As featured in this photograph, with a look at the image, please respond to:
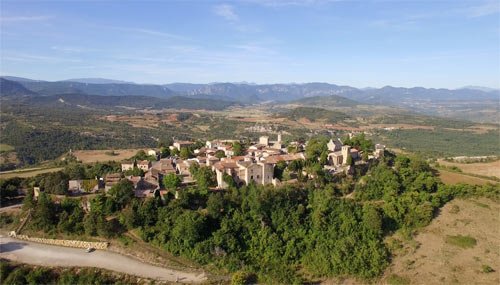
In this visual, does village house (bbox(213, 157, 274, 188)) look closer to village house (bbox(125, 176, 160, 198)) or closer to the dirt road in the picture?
village house (bbox(125, 176, 160, 198))

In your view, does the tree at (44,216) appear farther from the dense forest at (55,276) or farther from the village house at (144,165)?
the village house at (144,165)

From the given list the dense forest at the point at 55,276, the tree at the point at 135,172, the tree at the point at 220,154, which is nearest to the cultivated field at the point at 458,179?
the tree at the point at 220,154

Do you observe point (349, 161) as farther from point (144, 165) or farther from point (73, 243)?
point (73, 243)

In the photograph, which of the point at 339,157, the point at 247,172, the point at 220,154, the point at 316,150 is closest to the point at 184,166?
the point at 220,154

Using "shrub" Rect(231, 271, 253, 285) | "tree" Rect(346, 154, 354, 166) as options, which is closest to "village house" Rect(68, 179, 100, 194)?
"shrub" Rect(231, 271, 253, 285)

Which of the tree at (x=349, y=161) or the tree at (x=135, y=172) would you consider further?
the tree at (x=349, y=161)

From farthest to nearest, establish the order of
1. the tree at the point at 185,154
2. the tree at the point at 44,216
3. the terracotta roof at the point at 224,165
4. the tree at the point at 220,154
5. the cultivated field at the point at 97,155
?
the cultivated field at the point at 97,155, the tree at the point at 185,154, the tree at the point at 220,154, the terracotta roof at the point at 224,165, the tree at the point at 44,216

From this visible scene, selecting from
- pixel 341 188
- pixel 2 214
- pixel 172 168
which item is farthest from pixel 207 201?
pixel 2 214

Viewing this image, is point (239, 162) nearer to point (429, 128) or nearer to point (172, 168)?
point (172, 168)
